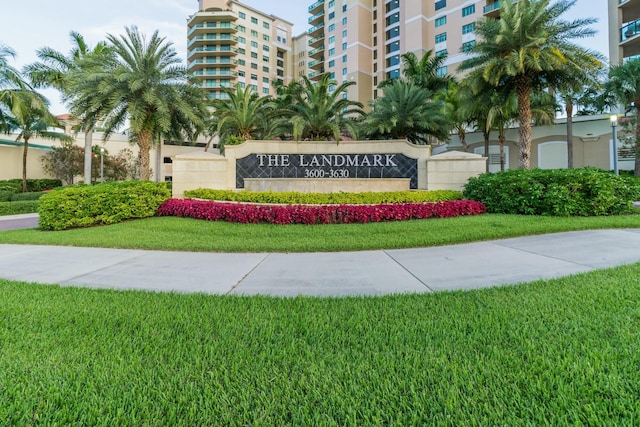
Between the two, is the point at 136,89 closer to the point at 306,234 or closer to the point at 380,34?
the point at 306,234

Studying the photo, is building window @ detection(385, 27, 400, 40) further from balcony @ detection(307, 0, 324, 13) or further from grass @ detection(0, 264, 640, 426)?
grass @ detection(0, 264, 640, 426)

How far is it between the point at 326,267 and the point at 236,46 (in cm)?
7030

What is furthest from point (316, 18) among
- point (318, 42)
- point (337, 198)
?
point (337, 198)

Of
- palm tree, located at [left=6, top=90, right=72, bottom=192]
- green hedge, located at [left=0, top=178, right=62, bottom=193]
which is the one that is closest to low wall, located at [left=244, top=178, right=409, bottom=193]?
palm tree, located at [left=6, top=90, right=72, bottom=192]

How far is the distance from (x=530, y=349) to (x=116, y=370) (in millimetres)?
3192

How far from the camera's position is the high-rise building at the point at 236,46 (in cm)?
6166

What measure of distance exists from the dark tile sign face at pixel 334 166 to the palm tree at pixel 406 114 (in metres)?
6.52

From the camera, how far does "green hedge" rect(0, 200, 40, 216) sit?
16734 mm

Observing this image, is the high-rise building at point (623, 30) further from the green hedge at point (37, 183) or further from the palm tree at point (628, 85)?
the green hedge at point (37, 183)

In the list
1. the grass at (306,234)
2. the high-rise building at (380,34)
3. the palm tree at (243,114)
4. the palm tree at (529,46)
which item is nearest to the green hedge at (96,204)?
the grass at (306,234)

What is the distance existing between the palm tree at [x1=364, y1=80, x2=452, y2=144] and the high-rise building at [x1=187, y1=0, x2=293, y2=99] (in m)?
40.6

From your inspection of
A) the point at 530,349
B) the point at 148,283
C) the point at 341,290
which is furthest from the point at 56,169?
the point at 530,349

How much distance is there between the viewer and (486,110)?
23562 mm

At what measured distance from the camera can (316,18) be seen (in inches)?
2462
